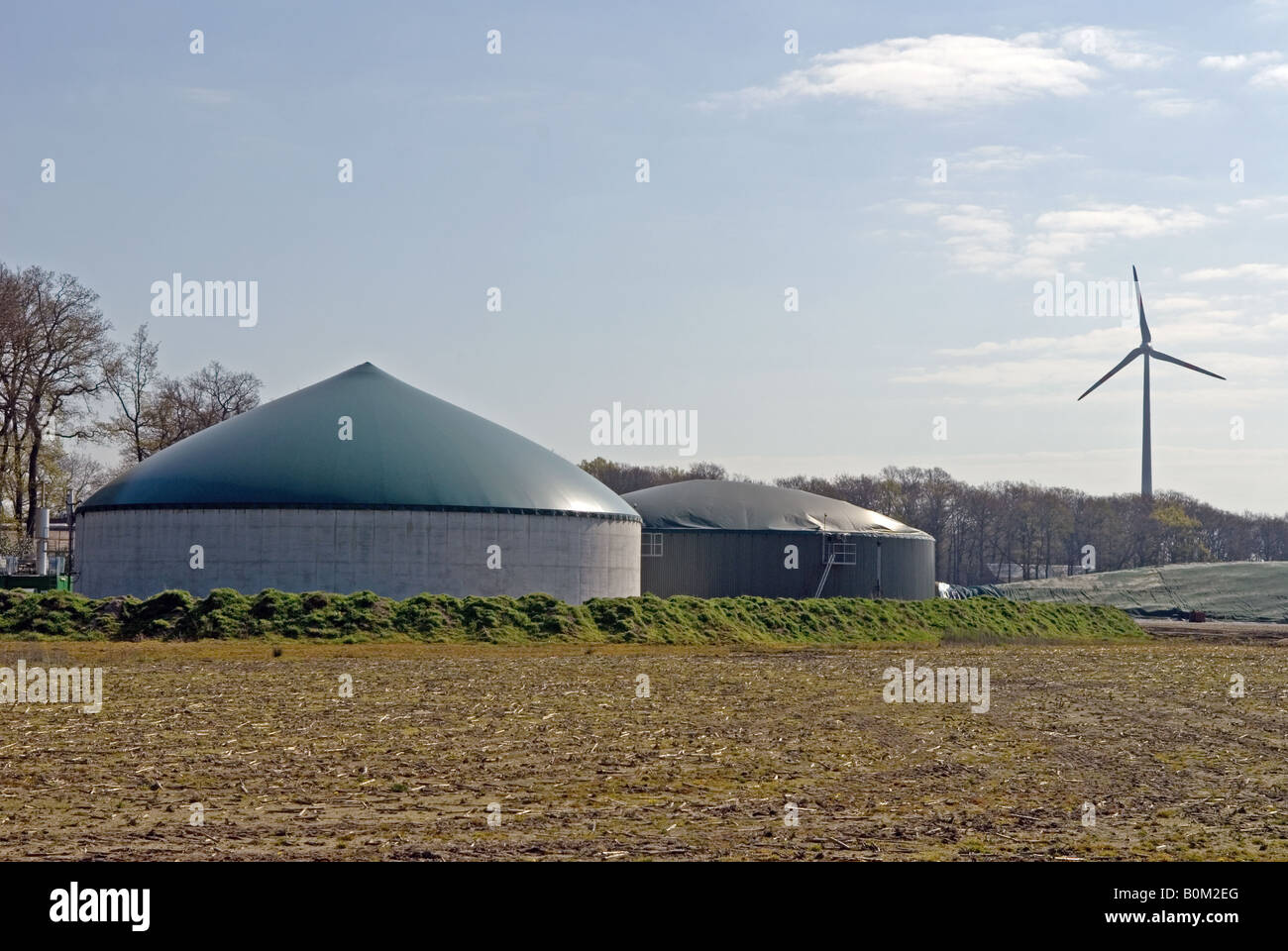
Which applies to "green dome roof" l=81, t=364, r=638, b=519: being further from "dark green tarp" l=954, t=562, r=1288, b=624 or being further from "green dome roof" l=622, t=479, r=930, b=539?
"dark green tarp" l=954, t=562, r=1288, b=624

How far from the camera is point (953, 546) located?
538 feet

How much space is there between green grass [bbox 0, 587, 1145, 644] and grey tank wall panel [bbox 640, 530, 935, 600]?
13833 millimetres

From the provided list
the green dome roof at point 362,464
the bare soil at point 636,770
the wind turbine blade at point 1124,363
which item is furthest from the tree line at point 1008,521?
the bare soil at point 636,770

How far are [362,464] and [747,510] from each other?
24.6 metres

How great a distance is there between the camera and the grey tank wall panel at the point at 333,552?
172 feet

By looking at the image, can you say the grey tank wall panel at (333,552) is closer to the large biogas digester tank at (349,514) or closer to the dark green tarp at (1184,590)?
the large biogas digester tank at (349,514)

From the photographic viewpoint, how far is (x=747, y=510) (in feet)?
239

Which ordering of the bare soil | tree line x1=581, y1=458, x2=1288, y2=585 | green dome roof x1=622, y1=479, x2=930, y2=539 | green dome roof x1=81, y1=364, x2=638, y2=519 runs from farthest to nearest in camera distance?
tree line x1=581, y1=458, x2=1288, y2=585
green dome roof x1=622, y1=479, x2=930, y2=539
green dome roof x1=81, y1=364, x2=638, y2=519
the bare soil

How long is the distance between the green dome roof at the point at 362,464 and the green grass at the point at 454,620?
5075 mm

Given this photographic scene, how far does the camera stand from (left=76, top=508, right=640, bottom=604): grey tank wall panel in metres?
52.5

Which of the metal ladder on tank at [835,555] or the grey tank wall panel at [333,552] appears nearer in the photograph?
the grey tank wall panel at [333,552]

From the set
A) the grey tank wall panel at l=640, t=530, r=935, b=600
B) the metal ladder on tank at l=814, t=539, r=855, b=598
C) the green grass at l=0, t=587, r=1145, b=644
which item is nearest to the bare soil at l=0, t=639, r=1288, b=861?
the green grass at l=0, t=587, r=1145, b=644

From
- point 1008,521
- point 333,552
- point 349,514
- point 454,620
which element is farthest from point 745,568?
point 1008,521
